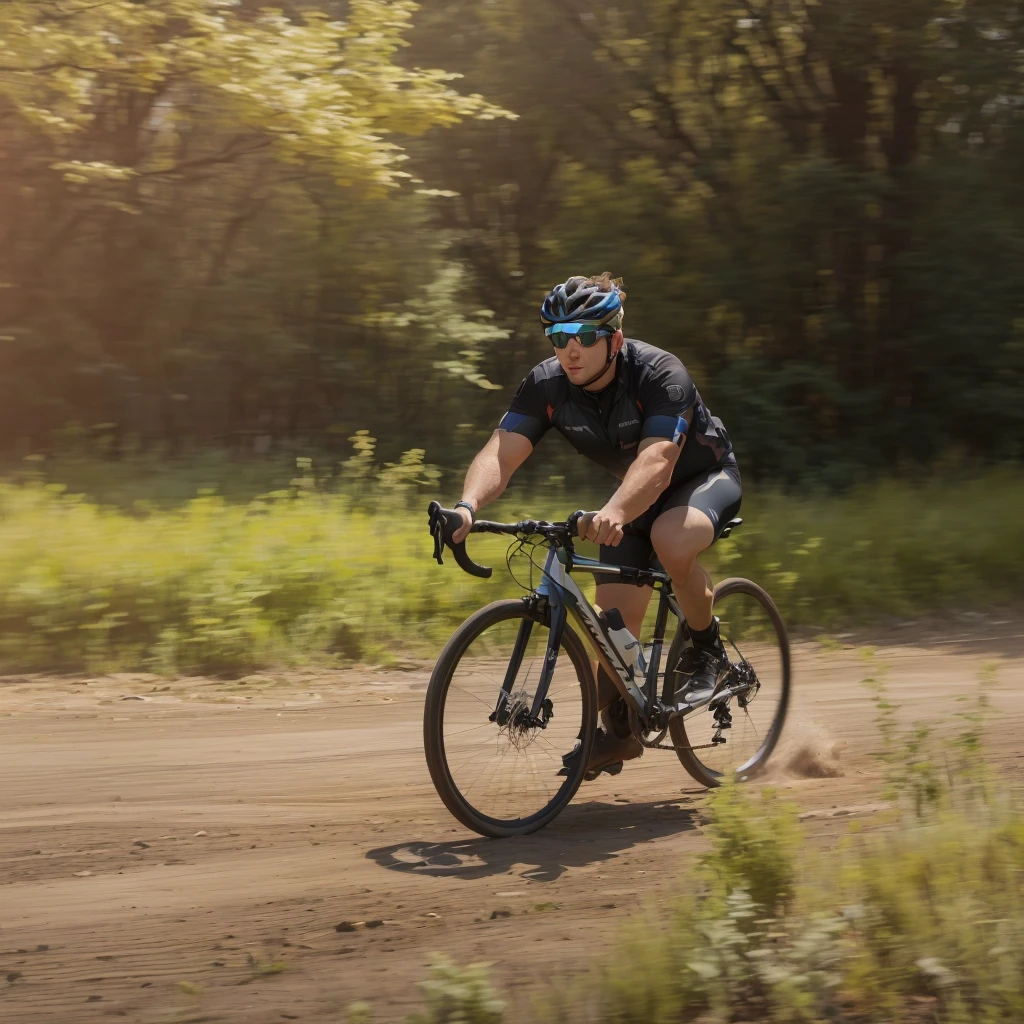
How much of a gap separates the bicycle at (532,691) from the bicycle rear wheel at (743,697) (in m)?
0.15

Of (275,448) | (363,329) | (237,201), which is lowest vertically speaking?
(275,448)

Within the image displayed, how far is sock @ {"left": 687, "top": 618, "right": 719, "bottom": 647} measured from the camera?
20.8ft

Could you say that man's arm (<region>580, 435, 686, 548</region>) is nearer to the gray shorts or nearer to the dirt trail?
the gray shorts

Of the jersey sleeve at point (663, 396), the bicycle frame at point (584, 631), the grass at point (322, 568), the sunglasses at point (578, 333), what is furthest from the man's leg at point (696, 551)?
the grass at point (322, 568)

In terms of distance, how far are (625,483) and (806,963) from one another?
2.15 m

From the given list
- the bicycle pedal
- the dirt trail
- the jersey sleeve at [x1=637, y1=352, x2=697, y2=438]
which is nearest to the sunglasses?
the jersey sleeve at [x1=637, y1=352, x2=697, y2=438]

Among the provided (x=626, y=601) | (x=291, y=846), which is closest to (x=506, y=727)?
(x=626, y=601)

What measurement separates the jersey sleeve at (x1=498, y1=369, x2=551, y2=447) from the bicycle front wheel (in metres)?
0.76

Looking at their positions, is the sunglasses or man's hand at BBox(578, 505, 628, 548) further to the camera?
the sunglasses

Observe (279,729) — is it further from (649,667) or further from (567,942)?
(567,942)

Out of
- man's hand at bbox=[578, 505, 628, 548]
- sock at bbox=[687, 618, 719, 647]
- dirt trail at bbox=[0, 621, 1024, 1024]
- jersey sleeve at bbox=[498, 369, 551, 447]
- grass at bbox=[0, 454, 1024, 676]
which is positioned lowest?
grass at bbox=[0, 454, 1024, 676]

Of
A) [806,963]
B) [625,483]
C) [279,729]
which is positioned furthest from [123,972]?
[279,729]

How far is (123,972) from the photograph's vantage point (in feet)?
Result: 14.1

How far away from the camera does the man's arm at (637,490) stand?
5.29m
